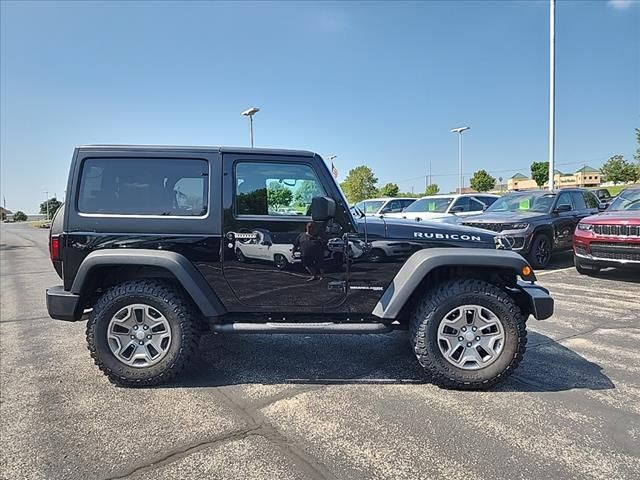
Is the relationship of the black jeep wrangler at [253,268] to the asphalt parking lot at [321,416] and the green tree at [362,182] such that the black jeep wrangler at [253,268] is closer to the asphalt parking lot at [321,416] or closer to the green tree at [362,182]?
the asphalt parking lot at [321,416]

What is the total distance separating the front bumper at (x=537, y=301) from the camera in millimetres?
3467

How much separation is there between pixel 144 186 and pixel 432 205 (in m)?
10.2

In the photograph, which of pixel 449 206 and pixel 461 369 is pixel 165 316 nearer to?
pixel 461 369

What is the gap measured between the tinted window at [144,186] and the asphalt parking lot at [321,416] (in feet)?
4.62

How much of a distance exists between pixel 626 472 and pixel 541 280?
617 centimetres

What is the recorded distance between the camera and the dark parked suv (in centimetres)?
885

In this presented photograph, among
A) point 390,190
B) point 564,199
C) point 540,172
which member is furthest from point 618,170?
point 564,199

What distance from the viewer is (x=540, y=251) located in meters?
9.13

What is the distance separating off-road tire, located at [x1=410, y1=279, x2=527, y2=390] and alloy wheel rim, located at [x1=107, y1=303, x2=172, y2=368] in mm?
1974

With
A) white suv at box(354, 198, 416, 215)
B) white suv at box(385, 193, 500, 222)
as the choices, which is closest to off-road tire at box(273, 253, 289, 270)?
white suv at box(385, 193, 500, 222)

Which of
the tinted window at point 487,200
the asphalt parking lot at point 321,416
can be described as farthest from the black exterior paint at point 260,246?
the tinted window at point 487,200

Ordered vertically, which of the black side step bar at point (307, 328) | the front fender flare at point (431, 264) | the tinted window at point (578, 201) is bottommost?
the black side step bar at point (307, 328)

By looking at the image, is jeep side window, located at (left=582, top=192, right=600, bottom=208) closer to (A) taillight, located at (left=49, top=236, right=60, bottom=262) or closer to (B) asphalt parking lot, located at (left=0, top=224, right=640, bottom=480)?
(B) asphalt parking lot, located at (left=0, top=224, right=640, bottom=480)

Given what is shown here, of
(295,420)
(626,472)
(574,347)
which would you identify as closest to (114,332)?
(295,420)
